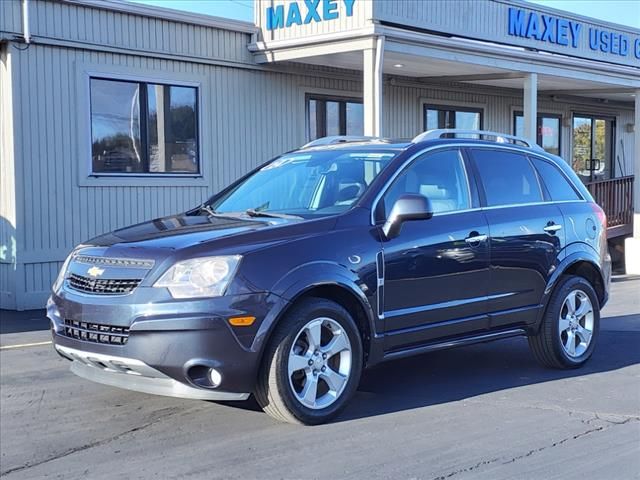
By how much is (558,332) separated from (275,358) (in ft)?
9.61

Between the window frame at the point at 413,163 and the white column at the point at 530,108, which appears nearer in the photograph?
the window frame at the point at 413,163

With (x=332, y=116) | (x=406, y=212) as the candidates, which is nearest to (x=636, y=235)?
(x=332, y=116)

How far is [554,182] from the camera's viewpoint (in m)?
7.08

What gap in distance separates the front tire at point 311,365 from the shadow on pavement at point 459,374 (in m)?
0.30

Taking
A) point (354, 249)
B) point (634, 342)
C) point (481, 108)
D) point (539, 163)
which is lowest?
point (634, 342)

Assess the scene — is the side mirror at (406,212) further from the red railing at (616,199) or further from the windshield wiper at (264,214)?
the red railing at (616,199)

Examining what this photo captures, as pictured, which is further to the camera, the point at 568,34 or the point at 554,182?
the point at 568,34

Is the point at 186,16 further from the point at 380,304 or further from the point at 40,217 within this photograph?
the point at 380,304

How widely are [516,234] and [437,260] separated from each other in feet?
3.22

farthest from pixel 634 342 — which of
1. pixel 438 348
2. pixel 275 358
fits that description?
pixel 275 358

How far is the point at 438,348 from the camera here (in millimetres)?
5867

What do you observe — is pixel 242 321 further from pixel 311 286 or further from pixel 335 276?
pixel 335 276

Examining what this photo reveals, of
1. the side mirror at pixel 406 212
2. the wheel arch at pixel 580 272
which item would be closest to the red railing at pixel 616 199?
the wheel arch at pixel 580 272

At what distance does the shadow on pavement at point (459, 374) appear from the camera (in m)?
5.81
